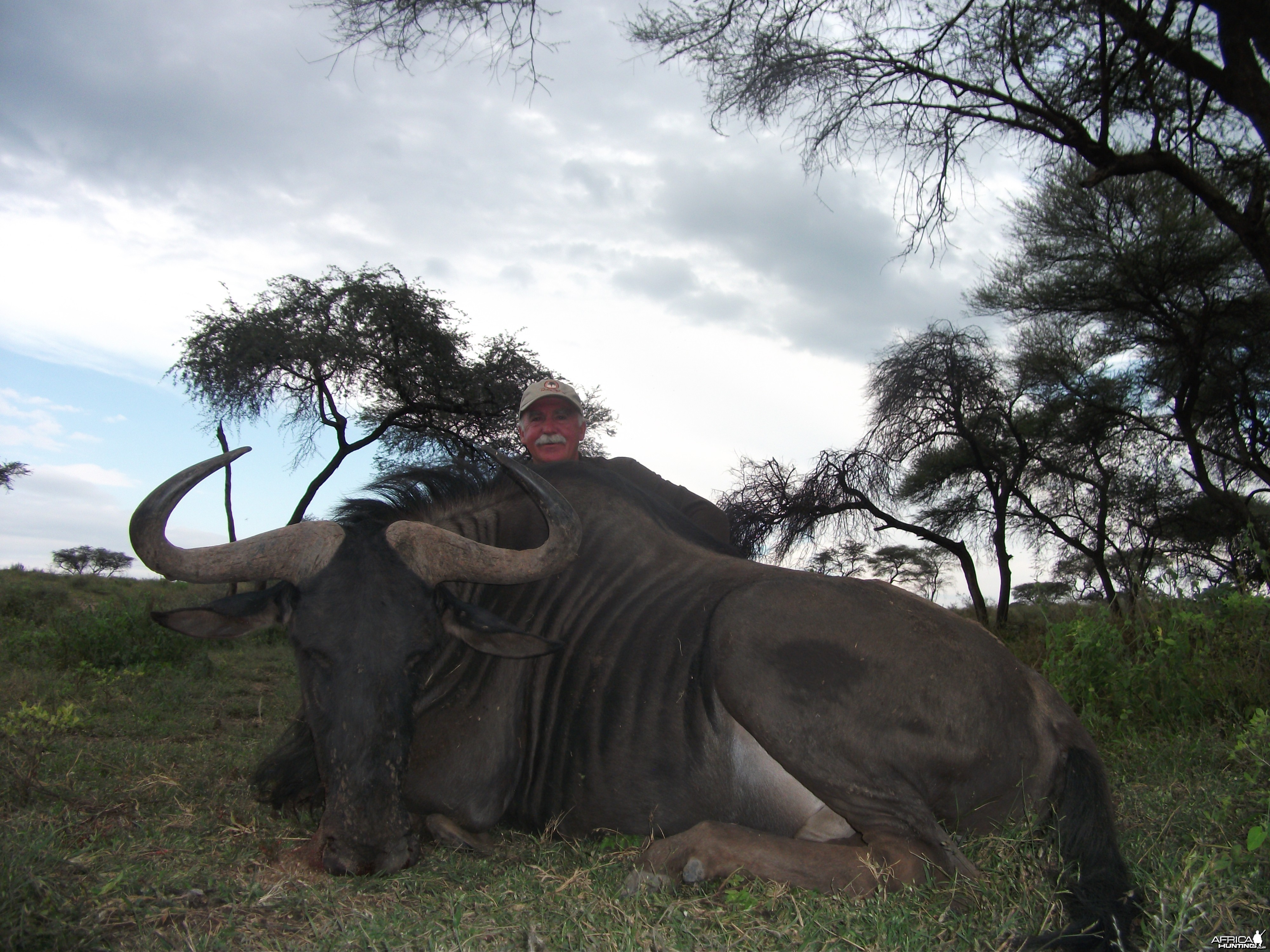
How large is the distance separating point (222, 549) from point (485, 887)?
4.82 ft

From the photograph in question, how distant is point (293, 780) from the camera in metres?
3.47

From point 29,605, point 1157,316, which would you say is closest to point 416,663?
point 29,605

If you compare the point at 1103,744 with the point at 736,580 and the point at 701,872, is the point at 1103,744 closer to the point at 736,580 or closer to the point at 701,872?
the point at 736,580

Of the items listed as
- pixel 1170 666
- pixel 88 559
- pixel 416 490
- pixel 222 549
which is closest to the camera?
pixel 222 549

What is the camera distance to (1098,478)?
55.7 ft

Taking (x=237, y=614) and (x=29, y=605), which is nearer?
(x=237, y=614)

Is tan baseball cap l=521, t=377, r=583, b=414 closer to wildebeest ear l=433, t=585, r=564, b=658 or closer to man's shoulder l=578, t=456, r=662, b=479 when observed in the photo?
man's shoulder l=578, t=456, r=662, b=479

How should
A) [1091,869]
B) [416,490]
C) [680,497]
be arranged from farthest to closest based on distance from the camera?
[680,497] → [416,490] → [1091,869]

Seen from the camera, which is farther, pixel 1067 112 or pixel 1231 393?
pixel 1231 393

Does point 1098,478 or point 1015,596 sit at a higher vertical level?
point 1098,478

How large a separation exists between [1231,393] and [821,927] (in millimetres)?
15354

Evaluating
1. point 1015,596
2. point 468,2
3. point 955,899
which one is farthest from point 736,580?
point 1015,596
